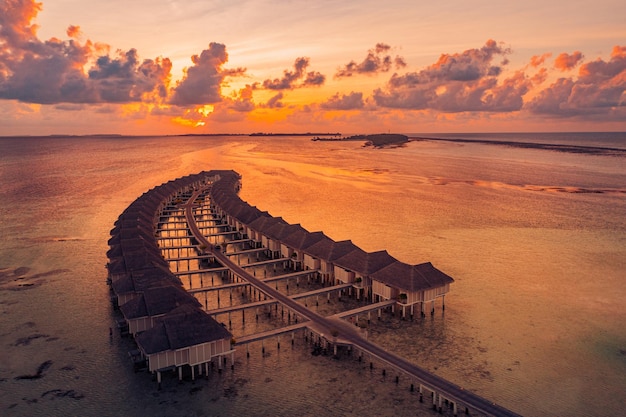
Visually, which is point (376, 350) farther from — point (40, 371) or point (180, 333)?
point (40, 371)

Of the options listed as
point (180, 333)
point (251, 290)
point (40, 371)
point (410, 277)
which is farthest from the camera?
point (251, 290)

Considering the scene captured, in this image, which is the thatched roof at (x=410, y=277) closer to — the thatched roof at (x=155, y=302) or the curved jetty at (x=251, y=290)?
the curved jetty at (x=251, y=290)

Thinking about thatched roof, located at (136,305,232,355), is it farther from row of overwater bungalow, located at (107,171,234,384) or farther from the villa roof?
the villa roof

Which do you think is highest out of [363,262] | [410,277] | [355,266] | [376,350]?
Answer: [363,262]

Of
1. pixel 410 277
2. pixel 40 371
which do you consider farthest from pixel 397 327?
pixel 40 371

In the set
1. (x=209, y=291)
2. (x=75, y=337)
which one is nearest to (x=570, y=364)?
(x=209, y=291)

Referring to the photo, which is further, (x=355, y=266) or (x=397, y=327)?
(x=355, y=266)

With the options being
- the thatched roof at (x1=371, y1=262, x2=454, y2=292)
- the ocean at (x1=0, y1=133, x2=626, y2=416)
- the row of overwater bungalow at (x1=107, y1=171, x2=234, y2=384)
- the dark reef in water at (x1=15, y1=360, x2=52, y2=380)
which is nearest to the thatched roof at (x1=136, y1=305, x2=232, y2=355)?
the row of overwater bungalow at (x1=107, y1=171, x2=234, y2=384)
